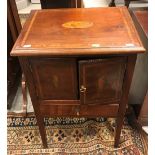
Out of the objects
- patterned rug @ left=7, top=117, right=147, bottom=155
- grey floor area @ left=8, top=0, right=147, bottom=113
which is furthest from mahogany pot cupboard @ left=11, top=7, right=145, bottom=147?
grey floor area @ left=8, top=0, right=147, bottom=113

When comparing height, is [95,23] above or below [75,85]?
above

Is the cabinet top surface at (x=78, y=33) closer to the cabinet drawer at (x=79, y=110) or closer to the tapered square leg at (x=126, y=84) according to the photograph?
the tapered square leg at (x=126, y=84)

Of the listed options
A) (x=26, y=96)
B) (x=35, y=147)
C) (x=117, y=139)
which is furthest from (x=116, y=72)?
(x=26, y=96)

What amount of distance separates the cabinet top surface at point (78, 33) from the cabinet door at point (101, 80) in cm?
6

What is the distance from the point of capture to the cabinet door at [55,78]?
2.61 feet

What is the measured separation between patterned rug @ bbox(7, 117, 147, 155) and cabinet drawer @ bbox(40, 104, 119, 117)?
0.31 metres

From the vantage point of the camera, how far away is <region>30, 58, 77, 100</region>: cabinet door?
2.61 ft

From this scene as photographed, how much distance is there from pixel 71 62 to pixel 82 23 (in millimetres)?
224

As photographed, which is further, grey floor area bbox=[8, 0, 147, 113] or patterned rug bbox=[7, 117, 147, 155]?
grey floor area bbox=[8, 0, 147, 113]

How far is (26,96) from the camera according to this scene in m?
1.52

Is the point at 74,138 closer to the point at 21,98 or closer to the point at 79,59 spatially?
the point at 21,98

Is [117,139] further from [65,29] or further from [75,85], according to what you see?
[65,29]

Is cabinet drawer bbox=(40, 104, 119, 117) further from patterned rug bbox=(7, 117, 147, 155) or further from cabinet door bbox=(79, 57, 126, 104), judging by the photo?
patterned rug bbox=(7, 117, 147, 155)

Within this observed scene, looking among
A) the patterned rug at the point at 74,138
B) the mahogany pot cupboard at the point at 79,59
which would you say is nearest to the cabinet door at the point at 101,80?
the mahogany pot cupboard at the point at 79,59
